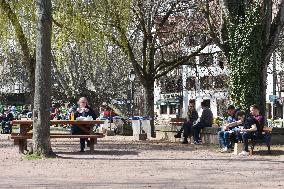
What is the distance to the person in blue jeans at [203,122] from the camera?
62.2 feet

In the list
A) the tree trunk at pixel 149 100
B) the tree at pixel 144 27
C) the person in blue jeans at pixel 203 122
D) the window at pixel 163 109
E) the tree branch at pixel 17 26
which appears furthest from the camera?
the window at pixel 163 109

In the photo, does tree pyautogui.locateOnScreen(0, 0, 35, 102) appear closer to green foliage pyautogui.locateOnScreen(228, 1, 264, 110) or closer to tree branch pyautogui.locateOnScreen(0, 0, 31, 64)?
tree branch pyautogui.locateOnScreen(0, 0, 31, 64)

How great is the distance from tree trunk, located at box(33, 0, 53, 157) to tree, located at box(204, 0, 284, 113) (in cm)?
738

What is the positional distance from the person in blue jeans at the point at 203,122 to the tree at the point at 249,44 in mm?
944

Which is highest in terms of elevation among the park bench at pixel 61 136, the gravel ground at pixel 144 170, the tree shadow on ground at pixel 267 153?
the park bench at pixel 61 136

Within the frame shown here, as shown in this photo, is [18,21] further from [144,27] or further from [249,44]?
[249,44]

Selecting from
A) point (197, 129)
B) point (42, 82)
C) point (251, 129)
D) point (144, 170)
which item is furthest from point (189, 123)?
point (144, 170)

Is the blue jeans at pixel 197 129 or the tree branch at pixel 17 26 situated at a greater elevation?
the tree branch at pixel 17 26

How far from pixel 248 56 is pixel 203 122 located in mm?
2617

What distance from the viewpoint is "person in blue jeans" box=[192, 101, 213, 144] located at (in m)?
19.0

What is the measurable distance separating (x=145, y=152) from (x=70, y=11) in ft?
20.5

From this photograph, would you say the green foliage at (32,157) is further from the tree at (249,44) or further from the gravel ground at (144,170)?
the tree at (249,44)

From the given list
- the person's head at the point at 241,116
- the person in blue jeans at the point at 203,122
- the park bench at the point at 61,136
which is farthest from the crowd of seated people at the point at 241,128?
the park bench at the point at 61,136

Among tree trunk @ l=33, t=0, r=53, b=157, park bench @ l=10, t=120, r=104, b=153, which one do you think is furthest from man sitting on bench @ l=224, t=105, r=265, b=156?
tree trunk @ l=33, t=0, r=53, b=157
